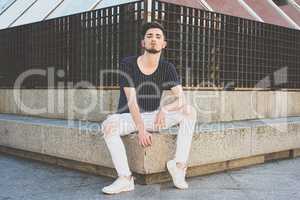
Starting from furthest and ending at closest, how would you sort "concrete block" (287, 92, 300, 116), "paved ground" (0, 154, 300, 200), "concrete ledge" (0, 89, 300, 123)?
1. "concrete block" (287, 92, 300, 116)
2. "concrete ledge" (0, 89, 300, 123)
3. "paved ground" (0, 154, 300, 200)

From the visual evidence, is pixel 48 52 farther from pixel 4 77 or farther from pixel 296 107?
pixel 296 107

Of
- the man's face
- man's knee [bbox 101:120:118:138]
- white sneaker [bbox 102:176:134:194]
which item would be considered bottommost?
white sneaker [bbox 102:176:134:194]

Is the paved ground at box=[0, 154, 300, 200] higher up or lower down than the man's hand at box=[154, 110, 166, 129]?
lower down

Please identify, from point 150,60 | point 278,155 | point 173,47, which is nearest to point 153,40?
point 150,60

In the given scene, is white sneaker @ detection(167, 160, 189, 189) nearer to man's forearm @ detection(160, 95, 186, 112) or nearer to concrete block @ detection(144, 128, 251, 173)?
concrete block @ detection(144, 128, 251, 173)

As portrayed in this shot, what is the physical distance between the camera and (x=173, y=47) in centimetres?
608

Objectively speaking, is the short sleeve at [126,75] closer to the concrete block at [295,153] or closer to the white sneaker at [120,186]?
the white sneaker at [120,186]

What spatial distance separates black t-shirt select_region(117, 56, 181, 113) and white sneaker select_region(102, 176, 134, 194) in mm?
784

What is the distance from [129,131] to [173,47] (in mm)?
1787

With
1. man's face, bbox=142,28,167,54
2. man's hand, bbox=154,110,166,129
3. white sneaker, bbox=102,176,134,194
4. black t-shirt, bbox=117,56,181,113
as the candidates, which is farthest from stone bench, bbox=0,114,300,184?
man's face, bbox=142,28,167,54

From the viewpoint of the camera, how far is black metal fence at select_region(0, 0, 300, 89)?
6.15 metres

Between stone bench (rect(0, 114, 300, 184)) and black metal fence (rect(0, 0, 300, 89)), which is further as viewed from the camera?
black metal fence (rect(0, 0, 300, 89))

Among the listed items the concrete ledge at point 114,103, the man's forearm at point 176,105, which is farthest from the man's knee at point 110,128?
the concrete ledge at point 114,103

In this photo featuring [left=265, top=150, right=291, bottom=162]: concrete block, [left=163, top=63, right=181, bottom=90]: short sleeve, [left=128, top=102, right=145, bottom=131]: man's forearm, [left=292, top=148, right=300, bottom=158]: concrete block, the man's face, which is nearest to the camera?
[left=128, top=102, right=145, bottom=131]: man's forearm
